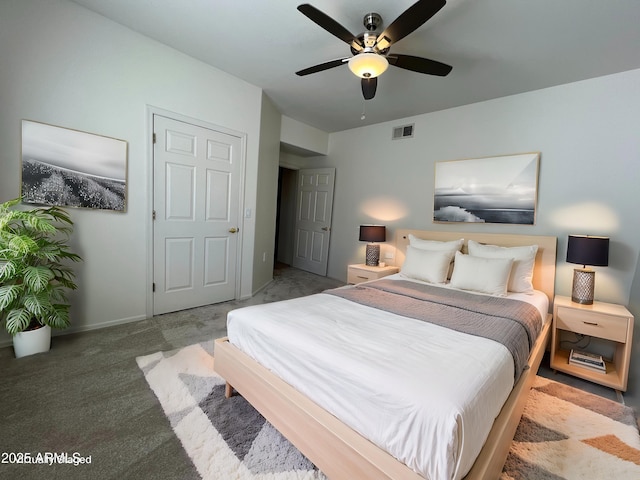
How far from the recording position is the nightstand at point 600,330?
204cm

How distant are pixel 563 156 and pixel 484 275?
1487 millimetres

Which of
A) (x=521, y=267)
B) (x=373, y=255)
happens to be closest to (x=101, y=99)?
(x=373, y=255)

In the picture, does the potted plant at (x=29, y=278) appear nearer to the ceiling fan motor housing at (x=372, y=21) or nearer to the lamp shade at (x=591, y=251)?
the ceiling fan motor housing at (x=372, y=21)

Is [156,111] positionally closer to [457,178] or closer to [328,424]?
[328,424]

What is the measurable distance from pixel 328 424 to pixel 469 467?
1.63 feet

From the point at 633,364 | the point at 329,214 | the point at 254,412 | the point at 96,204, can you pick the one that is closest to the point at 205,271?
the point at 96,204

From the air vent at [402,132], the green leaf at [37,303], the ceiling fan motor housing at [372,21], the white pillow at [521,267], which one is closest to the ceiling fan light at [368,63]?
the ceiling fan motor housing at [372,21]

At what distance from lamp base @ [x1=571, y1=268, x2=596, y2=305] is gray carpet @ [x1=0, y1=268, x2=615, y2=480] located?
0.68 meters

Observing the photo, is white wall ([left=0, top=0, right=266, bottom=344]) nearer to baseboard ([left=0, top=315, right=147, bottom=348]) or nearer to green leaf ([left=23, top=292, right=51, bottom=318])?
baseboard ([left=0, top=315, right=147, bottom=348])

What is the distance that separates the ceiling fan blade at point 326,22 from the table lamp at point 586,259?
2389mm

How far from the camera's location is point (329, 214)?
190 inches

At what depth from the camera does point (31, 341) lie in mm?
1976

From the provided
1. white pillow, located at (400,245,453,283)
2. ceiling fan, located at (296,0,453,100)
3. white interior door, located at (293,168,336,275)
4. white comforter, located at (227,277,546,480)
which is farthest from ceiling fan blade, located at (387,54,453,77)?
white interior door, located at (293,168,336,275)

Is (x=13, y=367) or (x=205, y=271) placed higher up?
(x=205, y=271)
